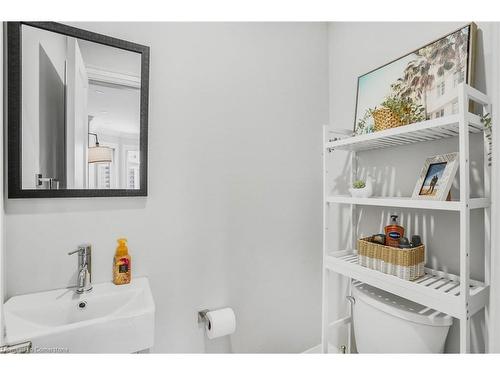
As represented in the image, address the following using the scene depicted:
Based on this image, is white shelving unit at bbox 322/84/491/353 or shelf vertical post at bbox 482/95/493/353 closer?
white shelving unit at bbox 322/84/491/353

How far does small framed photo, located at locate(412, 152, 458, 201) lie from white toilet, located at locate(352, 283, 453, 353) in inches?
17.8

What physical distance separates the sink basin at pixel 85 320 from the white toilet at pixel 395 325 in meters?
0.89

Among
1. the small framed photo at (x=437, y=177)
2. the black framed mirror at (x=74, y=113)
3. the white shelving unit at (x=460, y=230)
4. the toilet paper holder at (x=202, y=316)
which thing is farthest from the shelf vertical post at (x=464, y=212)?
the black framed mirror at (x=74, y=113)

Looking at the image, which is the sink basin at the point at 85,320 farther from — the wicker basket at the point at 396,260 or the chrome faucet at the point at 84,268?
the wicker basket at the point at 396,260

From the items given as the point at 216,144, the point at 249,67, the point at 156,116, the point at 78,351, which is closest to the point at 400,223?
the point at 216,144

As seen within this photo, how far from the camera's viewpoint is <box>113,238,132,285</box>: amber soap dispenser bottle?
3.49ft

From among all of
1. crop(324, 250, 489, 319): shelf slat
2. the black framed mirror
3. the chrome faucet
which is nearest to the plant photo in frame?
crop(324, 250, 489, 319): shelf slat

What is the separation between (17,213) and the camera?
3.10 ft

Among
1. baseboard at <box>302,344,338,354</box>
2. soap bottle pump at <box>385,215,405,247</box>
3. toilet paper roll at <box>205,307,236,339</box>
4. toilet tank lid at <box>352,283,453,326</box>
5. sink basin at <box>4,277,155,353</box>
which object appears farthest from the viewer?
baseboard at <box>302,344,338,354</box>

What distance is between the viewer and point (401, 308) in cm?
105

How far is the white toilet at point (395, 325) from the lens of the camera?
0.98 meters

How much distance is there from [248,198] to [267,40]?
88 centimetres

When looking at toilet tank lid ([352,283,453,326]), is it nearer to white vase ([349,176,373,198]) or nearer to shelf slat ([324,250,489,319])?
shelf slat ([324,250,489,319])

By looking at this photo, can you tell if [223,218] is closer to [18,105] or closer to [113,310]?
[113,310]
